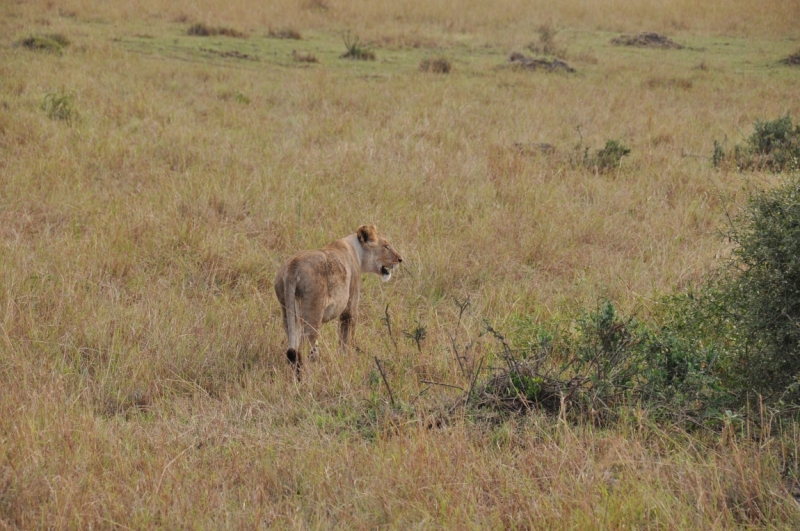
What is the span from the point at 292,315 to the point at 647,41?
17414 millimetres

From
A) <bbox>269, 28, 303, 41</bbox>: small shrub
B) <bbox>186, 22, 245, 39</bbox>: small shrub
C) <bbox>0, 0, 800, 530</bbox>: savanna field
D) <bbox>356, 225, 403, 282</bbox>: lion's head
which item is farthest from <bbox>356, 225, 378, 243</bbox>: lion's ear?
<bbox>269, 28, 303, 41</bbox>: small shrub

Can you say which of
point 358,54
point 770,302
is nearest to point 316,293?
point 770,302

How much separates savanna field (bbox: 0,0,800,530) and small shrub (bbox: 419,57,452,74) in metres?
0.35

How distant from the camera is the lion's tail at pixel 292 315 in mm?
4797

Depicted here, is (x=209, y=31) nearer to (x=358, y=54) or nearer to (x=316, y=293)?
(x=358, y=54)

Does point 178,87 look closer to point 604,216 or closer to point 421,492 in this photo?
point 604,216

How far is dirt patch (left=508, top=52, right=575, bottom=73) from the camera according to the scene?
16438mm

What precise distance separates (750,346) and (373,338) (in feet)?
7.24

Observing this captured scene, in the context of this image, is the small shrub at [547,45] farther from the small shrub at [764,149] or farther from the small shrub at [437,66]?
the small shrub at [764,149]

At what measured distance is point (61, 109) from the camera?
10219 mm

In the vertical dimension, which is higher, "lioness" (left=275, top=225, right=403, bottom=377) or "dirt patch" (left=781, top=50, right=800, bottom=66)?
"dirt patch" (left=781, top=50, right=800, bottom=66)

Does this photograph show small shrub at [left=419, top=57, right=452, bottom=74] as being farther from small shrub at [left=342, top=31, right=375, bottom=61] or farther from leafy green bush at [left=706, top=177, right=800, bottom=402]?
leafy green bush at [left=706, top=177, right=800, bottom=402]

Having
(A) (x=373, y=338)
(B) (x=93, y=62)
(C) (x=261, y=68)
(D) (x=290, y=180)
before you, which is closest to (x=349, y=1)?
(C) (x=261, y=68)

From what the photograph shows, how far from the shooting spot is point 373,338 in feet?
18.2
